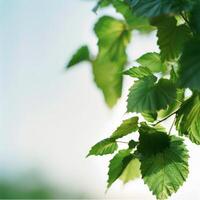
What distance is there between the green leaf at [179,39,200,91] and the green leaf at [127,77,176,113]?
2.4 inches

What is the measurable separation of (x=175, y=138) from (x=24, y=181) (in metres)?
4.61

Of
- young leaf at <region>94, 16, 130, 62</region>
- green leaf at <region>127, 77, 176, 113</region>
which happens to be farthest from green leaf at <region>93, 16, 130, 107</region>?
green leaf at <region>127, 77, 176, 113</region>

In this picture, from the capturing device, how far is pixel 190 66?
0.59 metres

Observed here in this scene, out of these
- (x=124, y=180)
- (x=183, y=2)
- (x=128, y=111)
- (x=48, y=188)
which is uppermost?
(x=183, y=2)

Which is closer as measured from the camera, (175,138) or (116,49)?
(175,138)

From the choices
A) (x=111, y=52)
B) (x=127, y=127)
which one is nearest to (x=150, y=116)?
(x=127, y=127)

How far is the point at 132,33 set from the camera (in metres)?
1.00

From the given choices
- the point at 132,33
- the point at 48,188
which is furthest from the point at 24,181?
the point at 132,33

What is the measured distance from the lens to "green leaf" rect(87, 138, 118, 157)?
720mm

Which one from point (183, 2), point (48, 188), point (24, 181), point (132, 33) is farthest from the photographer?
point (24, 181)

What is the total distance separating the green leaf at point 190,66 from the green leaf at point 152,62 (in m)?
0.16

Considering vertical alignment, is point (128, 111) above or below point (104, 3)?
below

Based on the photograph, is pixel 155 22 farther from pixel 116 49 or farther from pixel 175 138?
pixel 116 49

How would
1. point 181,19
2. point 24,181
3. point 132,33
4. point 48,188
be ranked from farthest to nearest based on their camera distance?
point 24,181
point 48,188
point 132,33
point 181,19
